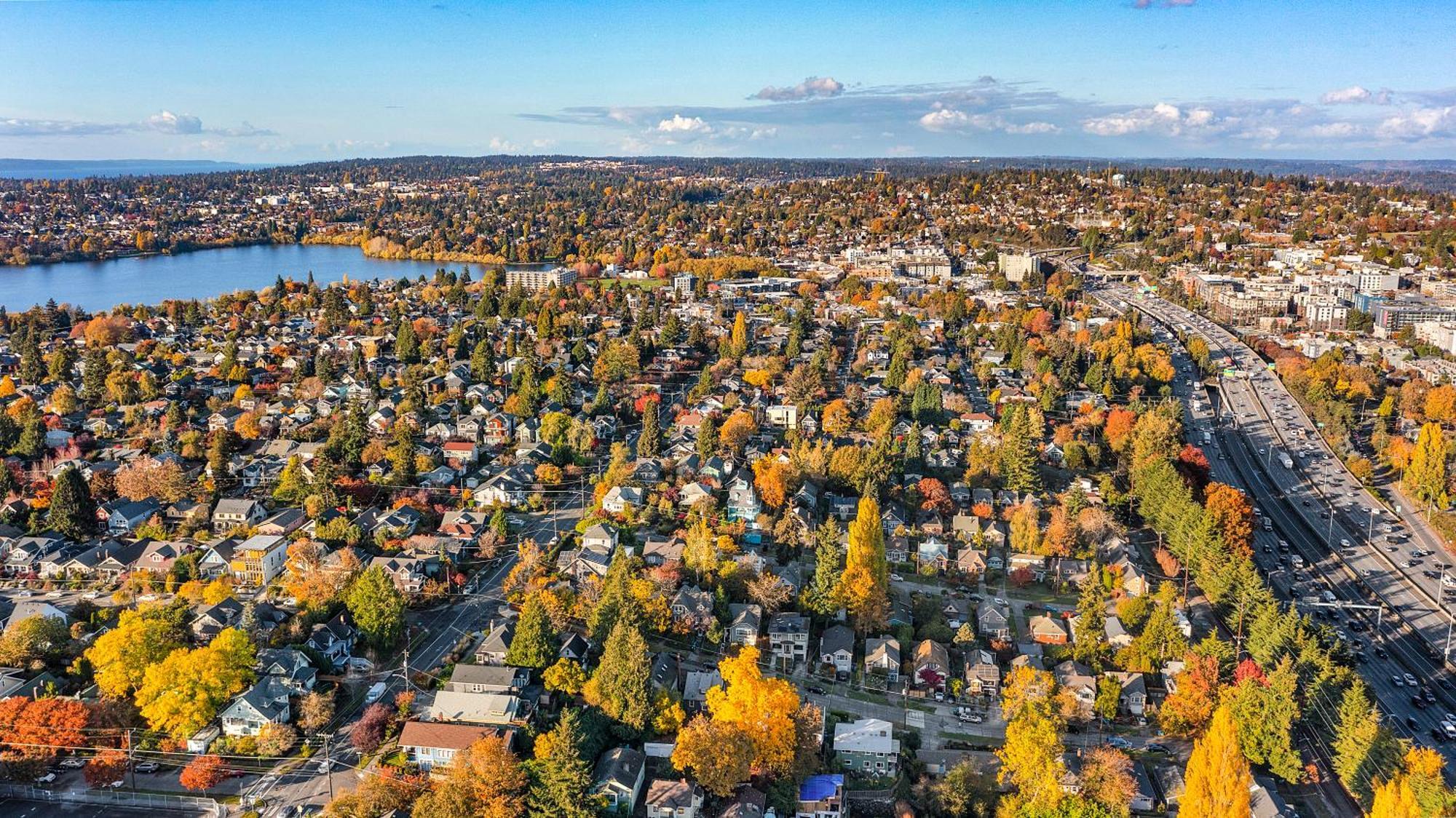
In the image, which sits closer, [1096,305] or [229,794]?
[229,794]

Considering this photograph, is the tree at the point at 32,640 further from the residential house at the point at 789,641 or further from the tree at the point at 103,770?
the residential house at the point at 789,641

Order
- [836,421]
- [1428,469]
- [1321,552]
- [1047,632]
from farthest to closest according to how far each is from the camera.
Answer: [836,421] < [1428,469] < [1321,552] < [1047,632]

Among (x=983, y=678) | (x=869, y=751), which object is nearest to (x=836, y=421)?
(x=983, y=678)

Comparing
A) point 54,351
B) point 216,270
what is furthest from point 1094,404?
point 216,270

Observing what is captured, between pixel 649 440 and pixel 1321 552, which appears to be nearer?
pixel 1321 552

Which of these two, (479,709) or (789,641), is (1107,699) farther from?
(479,709)

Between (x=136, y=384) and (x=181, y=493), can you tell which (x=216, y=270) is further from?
(x=181, y=493)
